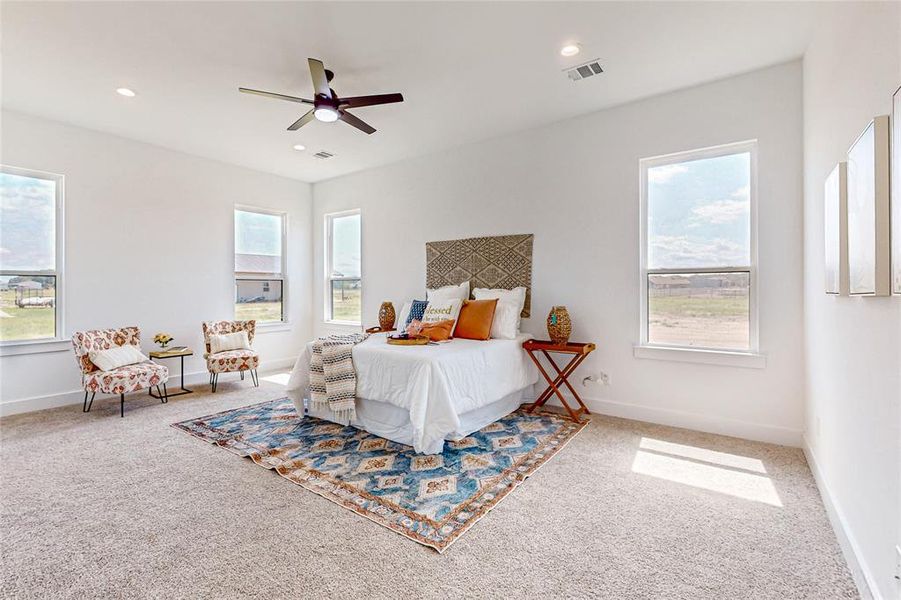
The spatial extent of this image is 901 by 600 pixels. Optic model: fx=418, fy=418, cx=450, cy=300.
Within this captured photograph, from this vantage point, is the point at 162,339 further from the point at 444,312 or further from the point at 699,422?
the point at 699,422

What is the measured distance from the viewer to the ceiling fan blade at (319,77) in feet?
8.96

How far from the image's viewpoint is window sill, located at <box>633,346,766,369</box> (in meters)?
3.29

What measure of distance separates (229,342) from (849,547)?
18.1 feet

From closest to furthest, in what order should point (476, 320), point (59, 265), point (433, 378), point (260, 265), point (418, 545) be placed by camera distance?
1. point (418, 545)
2. point (433, 378)
3. point (476, 320)
4. point (59, 265)
5. point (260, 265)

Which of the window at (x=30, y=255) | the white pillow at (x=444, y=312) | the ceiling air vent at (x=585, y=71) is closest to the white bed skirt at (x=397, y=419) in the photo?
the white pillow at (x=444, y=312)

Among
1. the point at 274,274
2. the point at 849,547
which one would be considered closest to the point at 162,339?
the point at 274,274

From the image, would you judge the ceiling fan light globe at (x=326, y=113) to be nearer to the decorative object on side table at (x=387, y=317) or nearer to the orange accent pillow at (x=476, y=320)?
the orange accent pillow at (x=476, y=320)

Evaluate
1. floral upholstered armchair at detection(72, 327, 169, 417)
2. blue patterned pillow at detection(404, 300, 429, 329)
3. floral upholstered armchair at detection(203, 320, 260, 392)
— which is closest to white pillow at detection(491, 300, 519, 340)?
blue patterned pillow at detection(404, 300, 429, 329)

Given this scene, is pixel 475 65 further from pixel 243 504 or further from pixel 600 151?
pixel 243 504

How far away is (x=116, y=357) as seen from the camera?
4.13 meters

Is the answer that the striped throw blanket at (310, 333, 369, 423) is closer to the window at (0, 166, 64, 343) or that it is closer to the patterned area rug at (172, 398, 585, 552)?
the patterned area rug at (172, 398, 585, 552)

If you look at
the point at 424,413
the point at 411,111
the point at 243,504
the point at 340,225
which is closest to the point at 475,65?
the point at 411,111

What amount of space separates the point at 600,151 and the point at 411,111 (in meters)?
1.85

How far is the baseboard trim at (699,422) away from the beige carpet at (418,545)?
0.52ft
